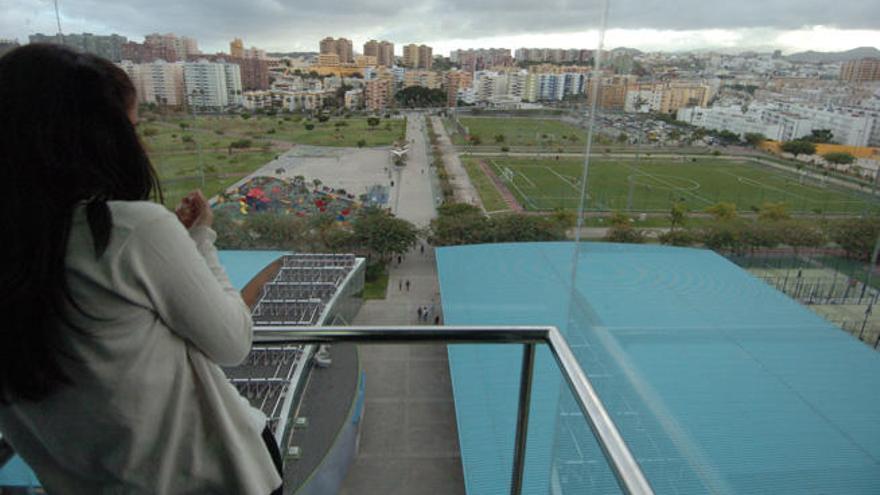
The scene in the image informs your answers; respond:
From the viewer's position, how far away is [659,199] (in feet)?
21.3

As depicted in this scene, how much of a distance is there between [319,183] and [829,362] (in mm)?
6154

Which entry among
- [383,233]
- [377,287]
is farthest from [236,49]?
[377,287]

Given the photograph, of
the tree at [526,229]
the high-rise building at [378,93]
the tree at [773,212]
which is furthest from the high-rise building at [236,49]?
the tree at [773,212]

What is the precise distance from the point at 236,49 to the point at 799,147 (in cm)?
446

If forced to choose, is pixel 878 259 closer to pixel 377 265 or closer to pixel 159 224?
pixel 159 224

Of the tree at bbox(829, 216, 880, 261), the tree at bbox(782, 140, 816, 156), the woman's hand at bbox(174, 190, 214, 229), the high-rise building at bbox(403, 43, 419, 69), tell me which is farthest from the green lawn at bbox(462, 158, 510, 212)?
the woman's hand at bbox(174, 190, 214, 229)

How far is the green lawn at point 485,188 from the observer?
27.1 ft

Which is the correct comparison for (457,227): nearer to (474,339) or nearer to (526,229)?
(526,229)

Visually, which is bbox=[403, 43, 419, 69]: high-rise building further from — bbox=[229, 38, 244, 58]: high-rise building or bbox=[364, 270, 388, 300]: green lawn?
bbox=[229, 38, 244, 58]: high-rise building

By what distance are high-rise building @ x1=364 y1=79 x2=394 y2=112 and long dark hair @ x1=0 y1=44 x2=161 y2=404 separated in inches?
312

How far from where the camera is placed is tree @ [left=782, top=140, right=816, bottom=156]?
2912mm

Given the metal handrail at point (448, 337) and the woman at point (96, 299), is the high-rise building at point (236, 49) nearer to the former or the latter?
Answer: the metal handrail at point (448, 337)

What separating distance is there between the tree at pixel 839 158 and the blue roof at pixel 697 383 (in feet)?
3.13

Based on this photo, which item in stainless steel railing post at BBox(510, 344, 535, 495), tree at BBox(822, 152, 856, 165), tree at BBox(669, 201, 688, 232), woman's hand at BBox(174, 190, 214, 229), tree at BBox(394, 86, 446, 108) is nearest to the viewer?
woman's hand at BBox(174, 190, 214, 229)
